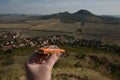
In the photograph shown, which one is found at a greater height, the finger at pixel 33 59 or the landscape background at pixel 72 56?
the finger at pixel 33 59

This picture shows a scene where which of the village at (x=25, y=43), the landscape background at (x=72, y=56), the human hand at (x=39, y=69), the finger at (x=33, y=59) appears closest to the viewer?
the human hand at (x=39, y=69)

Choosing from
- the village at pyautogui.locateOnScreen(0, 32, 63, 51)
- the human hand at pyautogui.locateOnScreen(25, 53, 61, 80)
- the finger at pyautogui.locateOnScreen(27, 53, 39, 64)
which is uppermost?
the finger at pyautogui.locateOnScreen(27, 53, 39, 64)

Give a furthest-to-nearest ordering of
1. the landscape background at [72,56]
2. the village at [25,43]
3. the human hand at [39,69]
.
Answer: the village at [25,43] → the landscape background at [72,56] → the human hand at [39,69]

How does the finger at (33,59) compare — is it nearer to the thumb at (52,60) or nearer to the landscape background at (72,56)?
the thumb at (52,60)

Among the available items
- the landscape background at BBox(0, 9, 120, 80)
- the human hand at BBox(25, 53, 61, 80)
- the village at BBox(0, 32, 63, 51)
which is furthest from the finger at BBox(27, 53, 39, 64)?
the village at BBox(0, 32, 63, 51)

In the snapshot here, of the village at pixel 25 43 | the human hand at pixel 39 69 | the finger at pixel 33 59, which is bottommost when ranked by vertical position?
the village at pixel 25 43

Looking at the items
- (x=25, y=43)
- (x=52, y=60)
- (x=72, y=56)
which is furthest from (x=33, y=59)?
(x=25, y=43)

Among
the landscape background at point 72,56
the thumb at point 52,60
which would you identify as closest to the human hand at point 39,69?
the thumb at point 52,60

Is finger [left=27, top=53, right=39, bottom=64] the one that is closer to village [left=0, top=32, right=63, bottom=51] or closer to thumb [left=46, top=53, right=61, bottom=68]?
thumb [left=46, top=53, right=61, bottom=68]

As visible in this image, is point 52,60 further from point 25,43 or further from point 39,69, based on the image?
point 25,43
